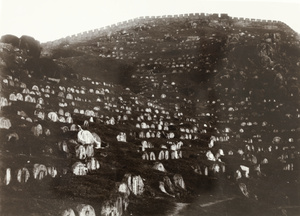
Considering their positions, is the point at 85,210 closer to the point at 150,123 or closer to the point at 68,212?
the point at 68,212

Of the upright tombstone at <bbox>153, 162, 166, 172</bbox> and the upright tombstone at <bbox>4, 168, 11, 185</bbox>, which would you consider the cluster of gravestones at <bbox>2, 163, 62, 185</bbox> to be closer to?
the upright tombstone at <bbox>4, 168, 11, 185</bbox>

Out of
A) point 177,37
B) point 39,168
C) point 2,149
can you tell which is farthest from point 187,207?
point 177,37

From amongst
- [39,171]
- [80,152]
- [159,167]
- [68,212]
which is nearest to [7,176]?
[39,171]

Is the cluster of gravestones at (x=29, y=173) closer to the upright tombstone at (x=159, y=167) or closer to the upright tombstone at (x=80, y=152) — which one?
the upright tombstone at (x=80, y=152)

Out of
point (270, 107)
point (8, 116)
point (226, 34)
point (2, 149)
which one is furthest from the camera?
point (226, 34)

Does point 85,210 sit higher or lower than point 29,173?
lower

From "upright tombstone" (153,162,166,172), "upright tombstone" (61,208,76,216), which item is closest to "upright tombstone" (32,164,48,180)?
"upright tombstone" (61,208,76,216)

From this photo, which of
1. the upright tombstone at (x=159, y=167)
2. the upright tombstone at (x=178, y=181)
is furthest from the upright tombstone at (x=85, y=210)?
the upright tombstone at (x=178, y=181)

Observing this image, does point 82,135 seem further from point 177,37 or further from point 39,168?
point 177,37
